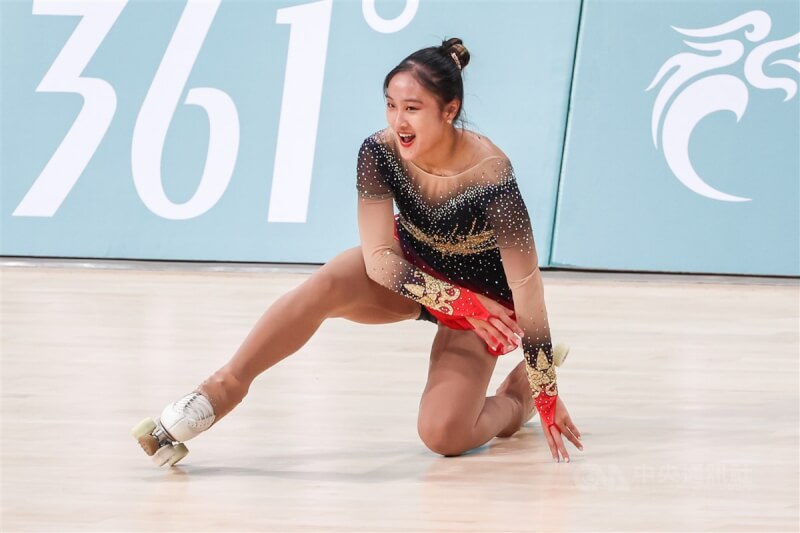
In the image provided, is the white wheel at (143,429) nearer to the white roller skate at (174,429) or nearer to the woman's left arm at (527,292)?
the white roller skate at (174,429)

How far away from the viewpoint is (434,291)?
244 cm

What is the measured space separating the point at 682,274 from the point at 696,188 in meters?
0.32

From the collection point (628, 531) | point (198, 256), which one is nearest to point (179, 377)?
point (628, 531)

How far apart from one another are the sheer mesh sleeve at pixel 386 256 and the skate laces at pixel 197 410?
0.39 metres

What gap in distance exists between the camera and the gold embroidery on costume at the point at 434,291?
2.44 metres

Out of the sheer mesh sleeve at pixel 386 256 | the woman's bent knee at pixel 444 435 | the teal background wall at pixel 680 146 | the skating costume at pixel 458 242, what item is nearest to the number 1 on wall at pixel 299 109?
the teal background wall at pixel 680 146

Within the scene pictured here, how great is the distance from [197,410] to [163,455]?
0.10 metres

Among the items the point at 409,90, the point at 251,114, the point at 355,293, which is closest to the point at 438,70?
the point at 409,90

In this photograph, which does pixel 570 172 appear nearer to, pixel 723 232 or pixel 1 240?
pixel 723 232

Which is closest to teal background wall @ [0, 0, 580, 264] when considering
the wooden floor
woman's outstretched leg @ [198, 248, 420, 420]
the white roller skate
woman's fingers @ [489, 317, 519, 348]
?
the wooden floor

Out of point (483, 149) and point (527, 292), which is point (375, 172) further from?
point (527, 292)

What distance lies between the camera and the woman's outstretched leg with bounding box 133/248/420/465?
233 cm

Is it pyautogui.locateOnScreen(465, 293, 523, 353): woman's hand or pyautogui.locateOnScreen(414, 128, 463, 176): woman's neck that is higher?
pyautogui.locateOnScreen(414, 128, 463, 176): woman's neck

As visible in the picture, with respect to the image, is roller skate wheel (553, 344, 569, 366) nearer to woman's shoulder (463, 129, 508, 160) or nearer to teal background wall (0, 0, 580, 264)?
woman's shoulder (463, 129, 508, 160)
